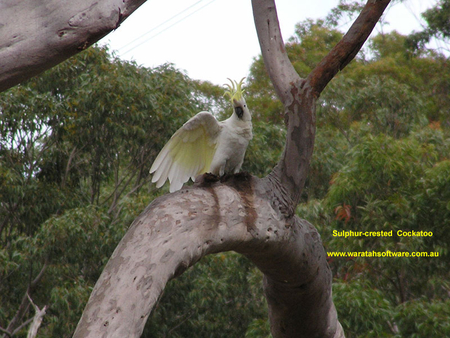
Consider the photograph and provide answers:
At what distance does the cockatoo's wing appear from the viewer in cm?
299

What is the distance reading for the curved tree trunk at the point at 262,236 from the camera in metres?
1.76

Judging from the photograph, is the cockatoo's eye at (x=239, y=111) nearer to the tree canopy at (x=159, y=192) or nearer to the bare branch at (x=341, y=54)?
the bare branch at (x=341, y=54)

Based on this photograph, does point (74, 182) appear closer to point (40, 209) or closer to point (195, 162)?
point (40, 209)

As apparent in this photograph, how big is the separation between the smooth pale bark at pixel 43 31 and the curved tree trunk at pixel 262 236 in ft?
2.07

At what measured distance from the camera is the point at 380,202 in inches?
236

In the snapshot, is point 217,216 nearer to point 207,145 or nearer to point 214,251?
point 214,251

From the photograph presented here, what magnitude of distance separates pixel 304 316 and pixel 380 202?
10.7 feet

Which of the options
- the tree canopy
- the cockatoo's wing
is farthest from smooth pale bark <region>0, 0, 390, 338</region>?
the tree canopy

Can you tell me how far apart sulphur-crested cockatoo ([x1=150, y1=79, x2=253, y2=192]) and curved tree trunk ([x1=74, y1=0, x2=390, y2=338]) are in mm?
341

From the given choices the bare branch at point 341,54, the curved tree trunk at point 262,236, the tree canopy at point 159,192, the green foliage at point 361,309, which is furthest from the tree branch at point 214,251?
the tree canopy at point 159,192

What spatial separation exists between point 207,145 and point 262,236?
96 cm

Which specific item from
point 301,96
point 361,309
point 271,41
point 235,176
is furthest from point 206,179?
point 361,309

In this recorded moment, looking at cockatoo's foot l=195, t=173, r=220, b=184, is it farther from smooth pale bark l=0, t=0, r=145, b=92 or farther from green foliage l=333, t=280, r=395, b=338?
green foliage l=333, t=280, r=395, b=338

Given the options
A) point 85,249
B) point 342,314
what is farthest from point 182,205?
point 85,249
